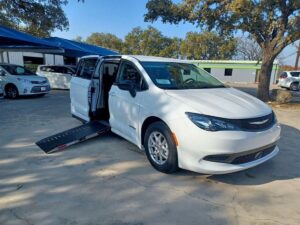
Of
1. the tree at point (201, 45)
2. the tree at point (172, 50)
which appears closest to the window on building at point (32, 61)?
the tree at point (172, 50)

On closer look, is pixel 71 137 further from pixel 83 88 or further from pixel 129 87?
pixel 129 87

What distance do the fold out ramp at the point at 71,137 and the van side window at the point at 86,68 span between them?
3.78 feet

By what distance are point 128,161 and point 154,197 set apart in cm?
119

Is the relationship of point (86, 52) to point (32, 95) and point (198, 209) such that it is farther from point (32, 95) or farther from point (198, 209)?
point (198, 209)

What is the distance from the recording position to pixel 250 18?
10.4 meters

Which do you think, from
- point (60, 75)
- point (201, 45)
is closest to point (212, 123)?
point (60, 75)

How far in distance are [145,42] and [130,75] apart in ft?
143

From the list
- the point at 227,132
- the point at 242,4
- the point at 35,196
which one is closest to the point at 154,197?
the point at 227,132

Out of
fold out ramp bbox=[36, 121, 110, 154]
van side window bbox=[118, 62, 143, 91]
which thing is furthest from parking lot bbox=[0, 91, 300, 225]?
van side window bbox=[118, 62, 143, 91]

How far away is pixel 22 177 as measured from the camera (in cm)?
372

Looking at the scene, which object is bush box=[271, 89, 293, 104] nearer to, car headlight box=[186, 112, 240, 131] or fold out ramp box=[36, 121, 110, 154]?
fold out ramp box=[36, 121, 110, 154]

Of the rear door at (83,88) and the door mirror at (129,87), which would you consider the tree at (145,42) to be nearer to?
the rear door at (83,88)

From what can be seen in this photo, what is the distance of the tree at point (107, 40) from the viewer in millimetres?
48625

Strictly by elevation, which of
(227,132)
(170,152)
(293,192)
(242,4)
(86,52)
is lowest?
(293,192)
